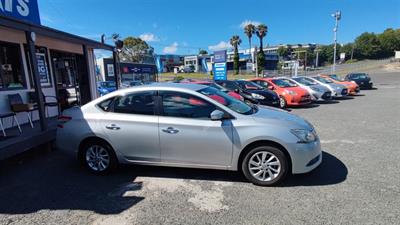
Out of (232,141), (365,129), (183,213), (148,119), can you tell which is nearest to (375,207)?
(232,141)

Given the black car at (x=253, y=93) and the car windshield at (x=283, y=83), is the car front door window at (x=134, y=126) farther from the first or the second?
the car windshield at (x=283, y=83)

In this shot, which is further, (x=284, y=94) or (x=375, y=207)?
(x=284, y=94)

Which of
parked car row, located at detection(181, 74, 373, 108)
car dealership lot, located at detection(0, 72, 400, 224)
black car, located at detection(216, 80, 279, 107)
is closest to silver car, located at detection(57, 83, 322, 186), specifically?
car dealership lot, located at detection(0, 72, 400, 224)

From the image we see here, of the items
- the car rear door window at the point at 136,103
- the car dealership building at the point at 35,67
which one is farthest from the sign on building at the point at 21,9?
the car rear door window at the point at 136,103

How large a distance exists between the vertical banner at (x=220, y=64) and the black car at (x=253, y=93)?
10.0 metres

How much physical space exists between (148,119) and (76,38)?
5511 mm

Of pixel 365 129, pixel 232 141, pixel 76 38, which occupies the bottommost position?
pixel 365 129

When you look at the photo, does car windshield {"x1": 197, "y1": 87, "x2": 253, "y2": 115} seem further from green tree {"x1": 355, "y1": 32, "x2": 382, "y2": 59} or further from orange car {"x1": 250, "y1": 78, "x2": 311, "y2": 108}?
green tree {"x1": 355, "y1": 32, "x2": 382, "y2": 59}

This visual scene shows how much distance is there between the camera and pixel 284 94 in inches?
489

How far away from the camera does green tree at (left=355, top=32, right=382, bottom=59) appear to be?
338 feet

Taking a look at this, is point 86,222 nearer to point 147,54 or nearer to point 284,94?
point 284,94

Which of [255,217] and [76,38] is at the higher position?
[76,38]

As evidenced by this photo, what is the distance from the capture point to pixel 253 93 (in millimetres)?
11883

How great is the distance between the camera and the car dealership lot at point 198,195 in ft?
10.7
